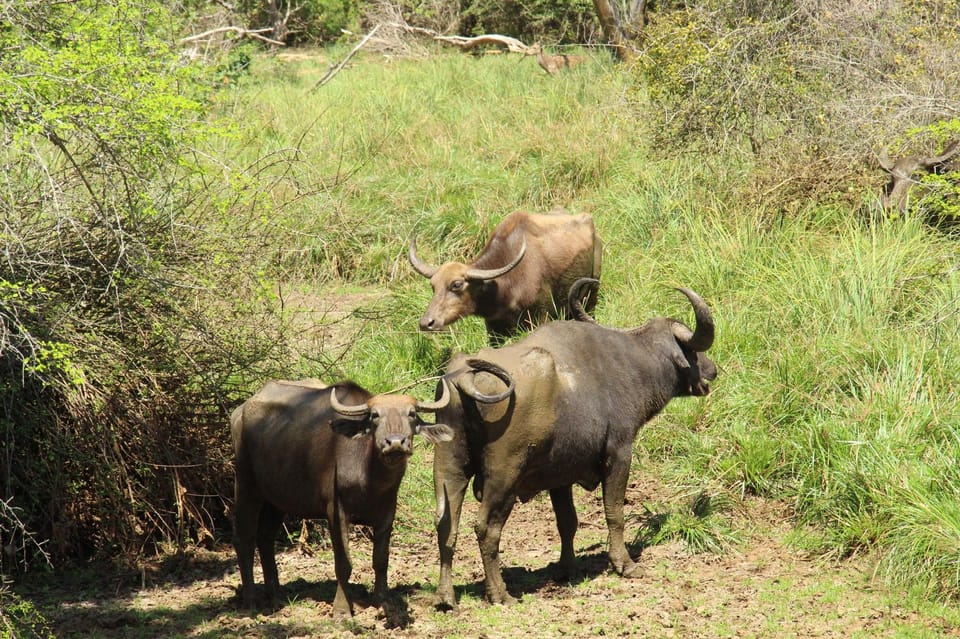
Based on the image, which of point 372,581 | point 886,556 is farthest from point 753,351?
point 372,581

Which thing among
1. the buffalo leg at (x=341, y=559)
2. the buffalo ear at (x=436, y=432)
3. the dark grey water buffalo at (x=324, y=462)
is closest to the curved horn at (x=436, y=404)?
the dark grey water buffalo at (x=324, y=462)

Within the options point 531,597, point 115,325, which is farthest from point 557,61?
point 531,597

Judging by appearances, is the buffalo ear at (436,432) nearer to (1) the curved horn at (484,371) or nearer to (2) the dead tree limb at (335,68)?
(1) the curved horn at (484,371)

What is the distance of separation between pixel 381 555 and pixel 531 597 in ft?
3.74

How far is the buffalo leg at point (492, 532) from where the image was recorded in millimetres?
7145

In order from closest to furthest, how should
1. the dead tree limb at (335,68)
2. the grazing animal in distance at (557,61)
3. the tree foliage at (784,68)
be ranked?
1. the tree foliage at (784,68)
2. the grazing animal in distance at (557,61)
3. the dead tree limb at (335,68)

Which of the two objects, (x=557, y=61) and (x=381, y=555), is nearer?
(x=381, y=555)

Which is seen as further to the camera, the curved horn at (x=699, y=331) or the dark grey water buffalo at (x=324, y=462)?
the curved horn at (x=699, y=331)

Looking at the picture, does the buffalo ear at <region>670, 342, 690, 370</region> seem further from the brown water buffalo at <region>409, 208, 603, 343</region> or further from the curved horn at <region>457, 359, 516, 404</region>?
the brown water buffalo at <region>409, 208, 603, 343</region>

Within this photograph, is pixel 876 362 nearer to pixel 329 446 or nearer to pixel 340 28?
pixel 329 446

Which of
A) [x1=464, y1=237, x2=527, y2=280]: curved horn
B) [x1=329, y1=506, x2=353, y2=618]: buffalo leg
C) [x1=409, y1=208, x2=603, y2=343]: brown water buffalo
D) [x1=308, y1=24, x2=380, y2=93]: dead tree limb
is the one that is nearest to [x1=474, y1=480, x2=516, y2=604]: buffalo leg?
[x1=329, y1=506, x2=353, y2=618]: buffalo leg

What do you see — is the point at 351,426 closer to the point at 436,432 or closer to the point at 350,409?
the point at 350,409

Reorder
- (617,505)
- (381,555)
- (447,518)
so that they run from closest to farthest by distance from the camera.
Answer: (381,555) → (447,518) → (617,505)

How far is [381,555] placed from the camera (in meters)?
6.92
